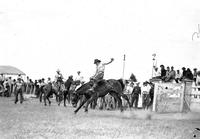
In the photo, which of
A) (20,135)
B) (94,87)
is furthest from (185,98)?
(20,135)

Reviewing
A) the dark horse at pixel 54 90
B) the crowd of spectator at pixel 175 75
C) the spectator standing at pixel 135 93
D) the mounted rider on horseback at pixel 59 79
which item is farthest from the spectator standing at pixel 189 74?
the mounted rider on horseback at pixel 59 79

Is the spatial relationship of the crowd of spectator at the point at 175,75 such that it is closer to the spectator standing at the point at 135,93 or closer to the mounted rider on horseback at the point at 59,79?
the spectator standing at the point at 135,93

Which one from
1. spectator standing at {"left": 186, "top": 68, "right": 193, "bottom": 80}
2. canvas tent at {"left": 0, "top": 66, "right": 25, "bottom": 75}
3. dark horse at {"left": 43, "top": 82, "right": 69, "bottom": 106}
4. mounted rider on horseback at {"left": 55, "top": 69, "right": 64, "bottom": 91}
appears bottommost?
dark horse at {"left": 43, "top": 82, "right": 69, "bottom": 106}

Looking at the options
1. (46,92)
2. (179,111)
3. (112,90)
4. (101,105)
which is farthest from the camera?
(46,92)

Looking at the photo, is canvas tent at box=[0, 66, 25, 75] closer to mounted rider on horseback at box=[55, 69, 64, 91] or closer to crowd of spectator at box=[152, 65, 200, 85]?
mounted rider on horseback at box=[55, 69, 64, 91]

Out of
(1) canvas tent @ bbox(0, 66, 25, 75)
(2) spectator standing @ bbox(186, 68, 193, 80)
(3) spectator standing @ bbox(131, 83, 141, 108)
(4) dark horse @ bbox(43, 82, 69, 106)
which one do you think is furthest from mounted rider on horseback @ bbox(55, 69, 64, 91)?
(1) canvas tent @ bbox(0, 66, 25, 75)

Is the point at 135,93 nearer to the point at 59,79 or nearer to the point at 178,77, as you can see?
the point at 178,77

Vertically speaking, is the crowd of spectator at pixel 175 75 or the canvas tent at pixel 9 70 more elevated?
the canvas tent at pixel 9 70

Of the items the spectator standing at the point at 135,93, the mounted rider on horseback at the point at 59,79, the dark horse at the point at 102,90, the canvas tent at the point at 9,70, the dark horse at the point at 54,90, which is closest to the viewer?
the dark horse at the point at 102,90

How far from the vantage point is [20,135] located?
28.5 feet

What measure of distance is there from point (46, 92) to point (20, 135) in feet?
55.0

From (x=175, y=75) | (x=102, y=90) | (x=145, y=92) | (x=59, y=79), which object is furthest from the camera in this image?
(x=59, y=79)

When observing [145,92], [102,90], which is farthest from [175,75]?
[102,90]

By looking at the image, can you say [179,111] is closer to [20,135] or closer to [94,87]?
[94,87]
